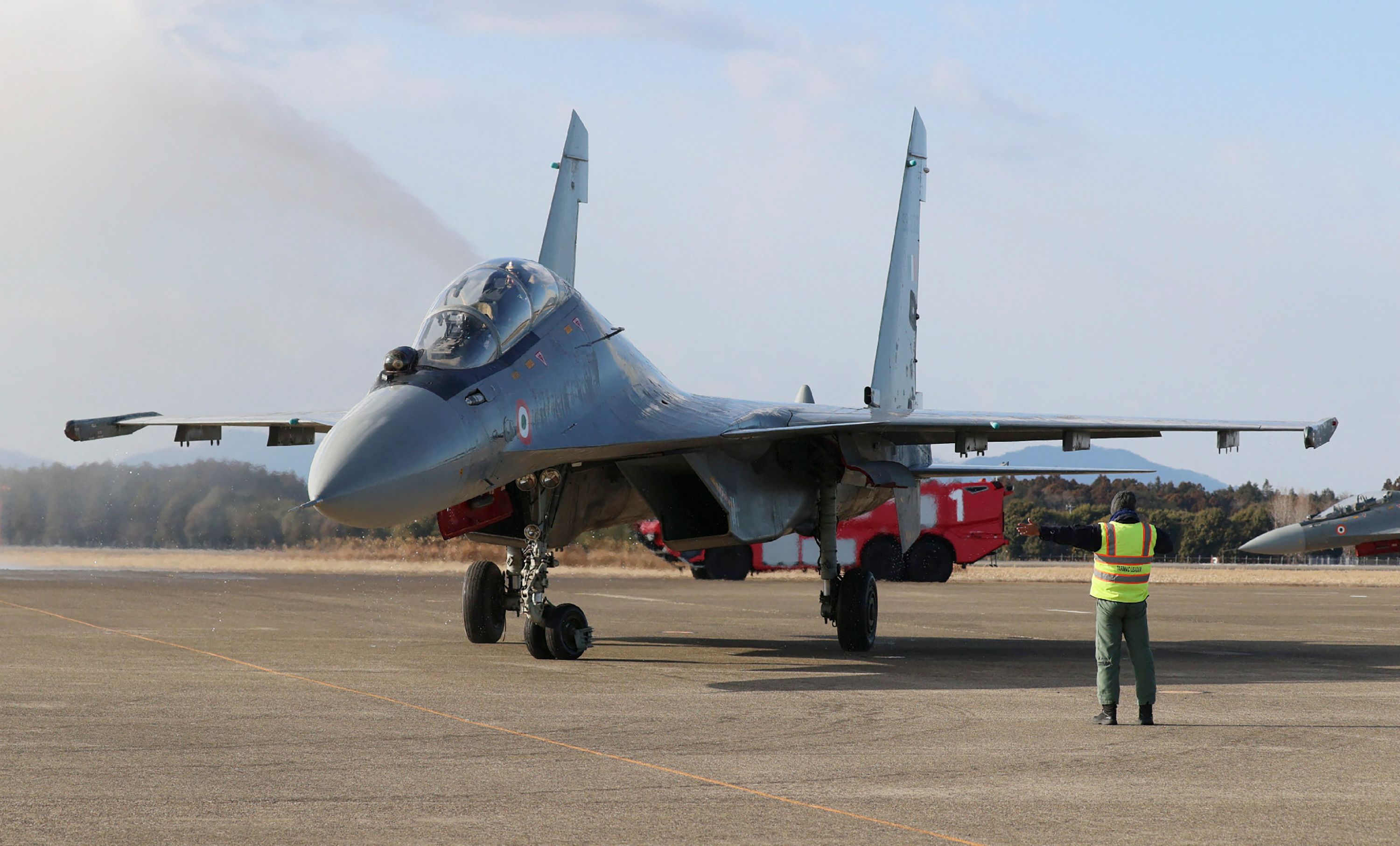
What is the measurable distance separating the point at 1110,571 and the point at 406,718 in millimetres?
4803

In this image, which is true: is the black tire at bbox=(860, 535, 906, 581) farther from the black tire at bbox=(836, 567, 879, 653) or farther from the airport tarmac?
the black tire at bbox=(836, 567, 879, 653)

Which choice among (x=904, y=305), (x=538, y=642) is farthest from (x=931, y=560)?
(x=538, y=642)

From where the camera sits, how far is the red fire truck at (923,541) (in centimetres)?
3609

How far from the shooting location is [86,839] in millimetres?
5207

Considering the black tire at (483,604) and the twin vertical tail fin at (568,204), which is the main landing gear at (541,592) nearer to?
the black tire at (483,604)

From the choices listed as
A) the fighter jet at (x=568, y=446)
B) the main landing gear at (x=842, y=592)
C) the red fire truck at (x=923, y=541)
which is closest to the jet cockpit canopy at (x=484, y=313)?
the fighter jet at (x=568, y=446)

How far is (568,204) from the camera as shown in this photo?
18.6 metres

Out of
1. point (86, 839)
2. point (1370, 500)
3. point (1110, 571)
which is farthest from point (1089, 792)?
point (1370, 500)

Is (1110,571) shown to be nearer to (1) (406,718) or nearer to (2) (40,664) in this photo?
(1) (406,718)

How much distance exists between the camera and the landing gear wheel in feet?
41.8

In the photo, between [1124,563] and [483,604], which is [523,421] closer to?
[483,604]

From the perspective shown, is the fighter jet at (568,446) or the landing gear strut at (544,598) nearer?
the fighter jet at (568,446)

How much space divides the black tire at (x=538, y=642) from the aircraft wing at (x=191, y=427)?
4948mm

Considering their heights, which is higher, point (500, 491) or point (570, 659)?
point (500, 491)
